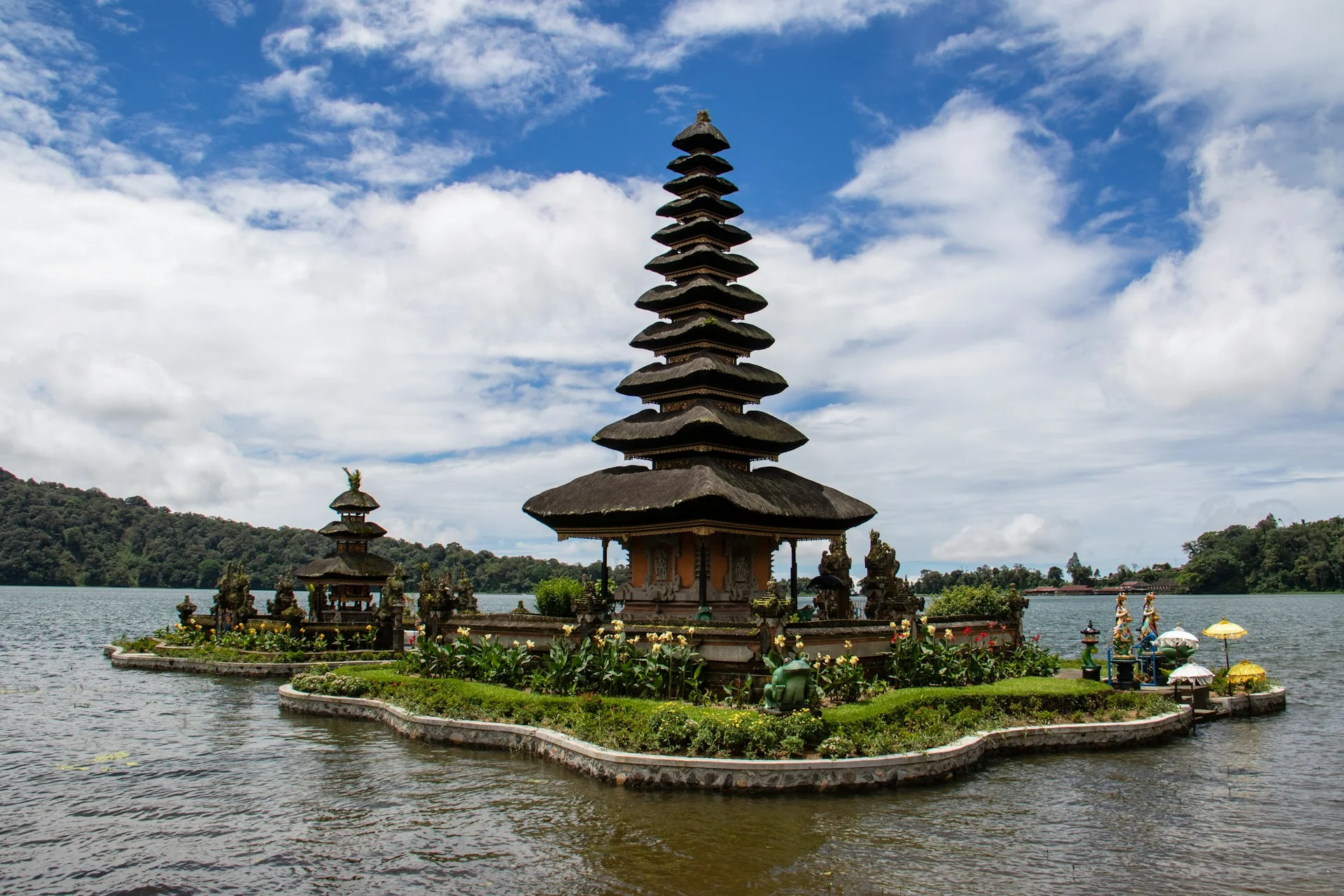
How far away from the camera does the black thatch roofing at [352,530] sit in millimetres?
44844

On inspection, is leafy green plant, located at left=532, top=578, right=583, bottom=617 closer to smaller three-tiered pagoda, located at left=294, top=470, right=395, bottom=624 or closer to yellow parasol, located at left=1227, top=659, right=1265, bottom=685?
smaller three-tiered pagoda, located at left=294, top=470, right=395, bottom=624

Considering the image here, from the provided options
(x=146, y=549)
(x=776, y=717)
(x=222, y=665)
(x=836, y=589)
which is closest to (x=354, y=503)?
(x=222, y=665)

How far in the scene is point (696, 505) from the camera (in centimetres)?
2609

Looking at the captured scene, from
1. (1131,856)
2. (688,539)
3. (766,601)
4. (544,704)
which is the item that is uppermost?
(688,539)

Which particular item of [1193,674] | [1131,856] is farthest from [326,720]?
[1193,674]

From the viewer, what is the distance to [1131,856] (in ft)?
45.5

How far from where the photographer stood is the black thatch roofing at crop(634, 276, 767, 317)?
107ft

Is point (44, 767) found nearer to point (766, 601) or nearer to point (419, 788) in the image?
A: point (419, 788)

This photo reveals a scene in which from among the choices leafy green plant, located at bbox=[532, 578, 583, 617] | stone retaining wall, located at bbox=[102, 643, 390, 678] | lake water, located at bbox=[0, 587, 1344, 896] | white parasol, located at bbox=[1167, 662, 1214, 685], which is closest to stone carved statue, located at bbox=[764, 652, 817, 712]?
lake water, located at bbox=[0, 587, 1344, 896]

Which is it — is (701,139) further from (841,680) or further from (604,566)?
(841,680)

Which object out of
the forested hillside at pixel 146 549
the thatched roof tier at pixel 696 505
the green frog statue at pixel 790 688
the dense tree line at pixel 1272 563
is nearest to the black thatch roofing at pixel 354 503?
the thatched roof tier at pixel 696 505

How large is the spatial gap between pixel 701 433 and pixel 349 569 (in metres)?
21.9

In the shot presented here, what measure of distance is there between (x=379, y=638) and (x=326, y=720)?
45.4ft

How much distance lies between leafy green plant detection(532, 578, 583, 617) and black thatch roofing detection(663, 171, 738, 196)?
15.0 m
